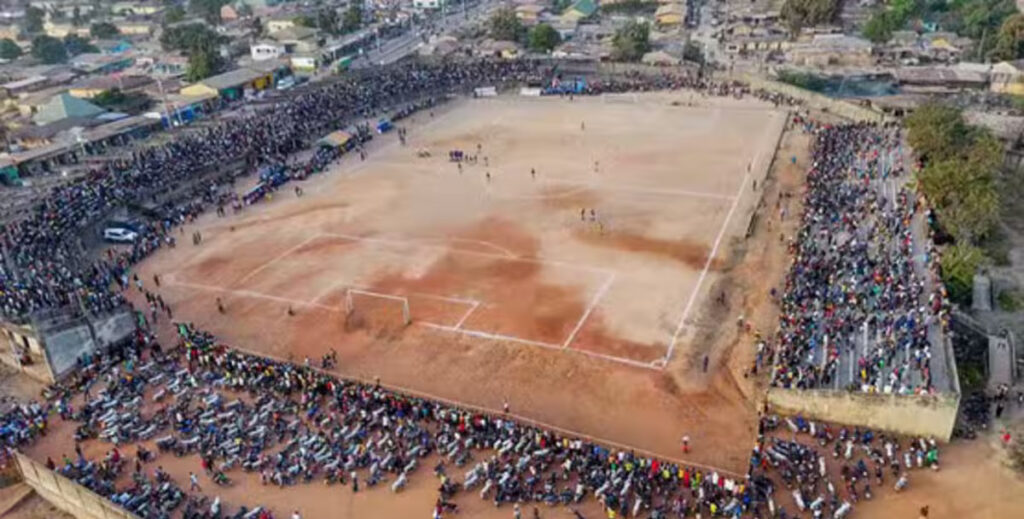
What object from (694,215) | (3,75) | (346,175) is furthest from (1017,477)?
(3,75)

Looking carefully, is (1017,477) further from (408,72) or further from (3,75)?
(3,75)

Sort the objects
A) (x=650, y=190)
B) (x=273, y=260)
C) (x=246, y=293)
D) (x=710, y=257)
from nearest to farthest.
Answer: (x=246, y=293), (x=710, y=257), (x=273, y=260), (x=650, y=190)

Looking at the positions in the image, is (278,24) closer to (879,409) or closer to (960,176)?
(960,176)

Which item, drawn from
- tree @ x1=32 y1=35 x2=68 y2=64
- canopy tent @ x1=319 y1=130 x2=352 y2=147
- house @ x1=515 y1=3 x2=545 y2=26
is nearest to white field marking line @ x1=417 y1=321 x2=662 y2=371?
canopy tent @ x1=319 y1=130 x2=352 y2=147

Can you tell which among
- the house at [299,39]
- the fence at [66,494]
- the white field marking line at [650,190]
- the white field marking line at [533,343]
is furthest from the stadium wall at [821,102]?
the fence at [66,494]

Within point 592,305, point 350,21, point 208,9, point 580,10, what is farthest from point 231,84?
point 580,10

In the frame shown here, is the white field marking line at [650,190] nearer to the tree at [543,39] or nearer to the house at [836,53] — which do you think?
the house at [836,53]
